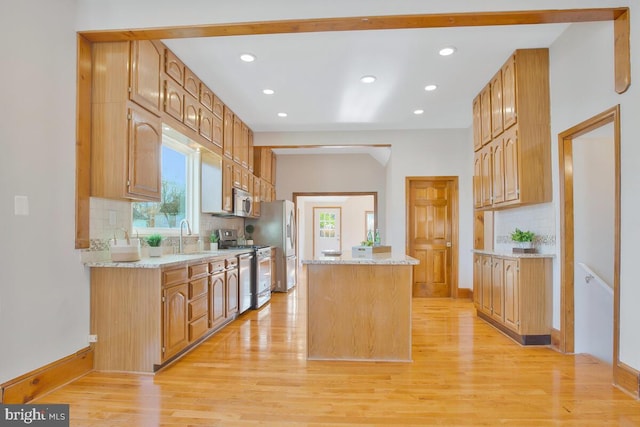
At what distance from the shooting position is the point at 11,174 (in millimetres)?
2131

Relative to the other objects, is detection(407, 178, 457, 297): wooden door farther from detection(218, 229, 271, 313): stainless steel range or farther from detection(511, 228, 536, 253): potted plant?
detection(218, 229, 271, 313): stainless steel range

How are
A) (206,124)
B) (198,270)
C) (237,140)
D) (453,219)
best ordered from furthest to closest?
(453,219) < (237,140) < (206,124) < (198,270)

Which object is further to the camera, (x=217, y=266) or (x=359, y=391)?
(x=217, y=266)

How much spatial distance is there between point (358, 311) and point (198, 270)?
1.49m

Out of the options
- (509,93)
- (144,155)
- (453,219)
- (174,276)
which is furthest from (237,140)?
(453,219)

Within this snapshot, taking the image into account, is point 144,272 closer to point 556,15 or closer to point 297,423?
point 297,423

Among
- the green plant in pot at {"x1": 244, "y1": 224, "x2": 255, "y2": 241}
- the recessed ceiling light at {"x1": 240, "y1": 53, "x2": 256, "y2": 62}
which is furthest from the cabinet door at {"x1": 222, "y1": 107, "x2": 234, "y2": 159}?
the green plant in pot at {"x1": 244, "y1": 224, "x2": 255, "y2": 241}

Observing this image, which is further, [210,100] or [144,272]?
[210,100]

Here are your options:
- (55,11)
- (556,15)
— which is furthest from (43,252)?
(556,15)

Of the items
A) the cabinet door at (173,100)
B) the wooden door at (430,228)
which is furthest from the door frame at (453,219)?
the cabinet door at (173,100)

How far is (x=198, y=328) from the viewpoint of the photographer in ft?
10.8

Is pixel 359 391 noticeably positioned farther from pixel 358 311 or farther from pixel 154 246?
pixel 154 246

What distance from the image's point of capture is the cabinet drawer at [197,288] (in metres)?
3.16

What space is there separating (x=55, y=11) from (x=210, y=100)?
189cm
